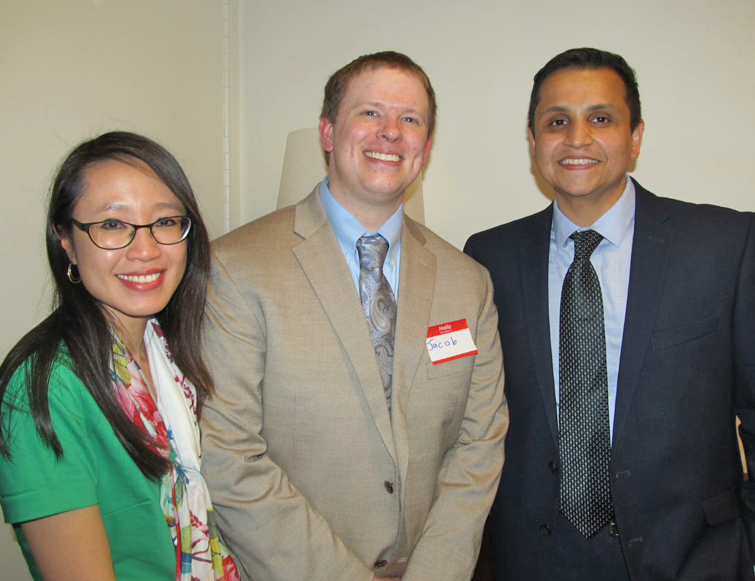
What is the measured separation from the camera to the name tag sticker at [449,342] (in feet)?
5.78

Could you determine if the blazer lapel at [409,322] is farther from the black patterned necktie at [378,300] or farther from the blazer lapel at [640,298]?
the blazer lapel at [640,298]

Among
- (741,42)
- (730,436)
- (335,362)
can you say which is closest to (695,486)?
(730,436)

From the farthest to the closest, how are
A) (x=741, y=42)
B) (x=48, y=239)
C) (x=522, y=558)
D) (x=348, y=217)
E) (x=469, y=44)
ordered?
(x=469, y=44)
(x=741, y=42)
(x=522, y=558)
(x=348, y=217)
(x=48, y=239)

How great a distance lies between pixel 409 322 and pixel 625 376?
0.72 m

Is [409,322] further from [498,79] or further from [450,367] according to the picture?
[498,79]

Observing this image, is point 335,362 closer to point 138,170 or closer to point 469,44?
point 138,170

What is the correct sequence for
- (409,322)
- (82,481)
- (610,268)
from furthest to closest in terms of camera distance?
(610,268)
(409,322)
(82,481)

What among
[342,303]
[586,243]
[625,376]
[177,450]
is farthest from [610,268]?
A: [177,450]

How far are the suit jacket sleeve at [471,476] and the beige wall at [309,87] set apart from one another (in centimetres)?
146

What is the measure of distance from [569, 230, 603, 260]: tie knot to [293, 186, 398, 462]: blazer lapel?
83 cm

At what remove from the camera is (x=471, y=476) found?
182 centimetres

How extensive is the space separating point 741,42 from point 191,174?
300cm

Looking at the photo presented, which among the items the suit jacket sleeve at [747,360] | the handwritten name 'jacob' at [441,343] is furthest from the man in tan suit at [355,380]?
the suit jacket sleeve at [747,360]

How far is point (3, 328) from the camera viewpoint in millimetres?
2143
